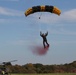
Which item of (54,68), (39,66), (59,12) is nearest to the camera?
(59,12)

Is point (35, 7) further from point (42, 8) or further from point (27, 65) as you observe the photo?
point (27, 65)

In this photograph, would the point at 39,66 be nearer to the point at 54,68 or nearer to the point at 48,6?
the point at 54,68

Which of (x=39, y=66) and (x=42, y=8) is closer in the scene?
(x=42, y=8)

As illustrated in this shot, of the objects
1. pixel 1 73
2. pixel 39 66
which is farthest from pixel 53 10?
pixel 39 66

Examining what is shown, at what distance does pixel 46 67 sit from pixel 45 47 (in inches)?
2399

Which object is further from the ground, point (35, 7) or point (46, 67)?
point (35, 7)

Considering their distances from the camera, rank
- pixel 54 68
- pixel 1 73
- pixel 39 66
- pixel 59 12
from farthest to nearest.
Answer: pixel 39 66, pixel 54 68, pixel 1 73, pixel 59 12

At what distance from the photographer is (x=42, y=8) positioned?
1821 inches

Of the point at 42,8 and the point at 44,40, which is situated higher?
the point at 42,8

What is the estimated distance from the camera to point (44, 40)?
46812 mm

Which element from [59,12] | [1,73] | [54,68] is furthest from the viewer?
[54,68]

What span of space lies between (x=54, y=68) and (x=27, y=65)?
8381mm

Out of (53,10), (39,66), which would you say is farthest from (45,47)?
(39,66)

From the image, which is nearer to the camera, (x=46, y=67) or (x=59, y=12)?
(x=59, y=12)
